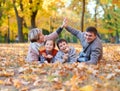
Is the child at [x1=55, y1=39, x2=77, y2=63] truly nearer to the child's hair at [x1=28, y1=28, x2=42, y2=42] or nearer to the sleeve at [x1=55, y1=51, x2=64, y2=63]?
the sleeve at [x1=55, y1=51, x2=64, y2=63]

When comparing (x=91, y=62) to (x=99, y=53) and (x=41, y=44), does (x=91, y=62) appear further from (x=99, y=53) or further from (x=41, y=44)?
(x=41, y=44)

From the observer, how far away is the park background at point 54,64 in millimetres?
4605

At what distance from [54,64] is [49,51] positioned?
1319 mm

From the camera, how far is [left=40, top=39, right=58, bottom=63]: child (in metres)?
8.37

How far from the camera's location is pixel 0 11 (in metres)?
42.2

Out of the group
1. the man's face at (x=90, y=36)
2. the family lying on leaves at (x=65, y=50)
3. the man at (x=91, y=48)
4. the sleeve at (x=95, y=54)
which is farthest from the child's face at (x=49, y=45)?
the sleeve at (x=95, y=54)

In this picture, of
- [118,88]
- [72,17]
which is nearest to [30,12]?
[72,17]

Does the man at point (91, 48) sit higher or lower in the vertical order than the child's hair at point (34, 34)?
lower

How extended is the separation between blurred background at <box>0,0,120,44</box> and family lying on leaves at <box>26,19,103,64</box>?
55.1 feet

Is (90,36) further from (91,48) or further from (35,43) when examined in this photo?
(35,43)

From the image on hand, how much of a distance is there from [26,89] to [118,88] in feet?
3.77

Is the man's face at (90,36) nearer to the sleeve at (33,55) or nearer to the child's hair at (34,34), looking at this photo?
the child's hair at (34,34)

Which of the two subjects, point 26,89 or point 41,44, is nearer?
point 26,89

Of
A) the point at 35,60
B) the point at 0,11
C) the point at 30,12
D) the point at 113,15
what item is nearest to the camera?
the point at 35,60
